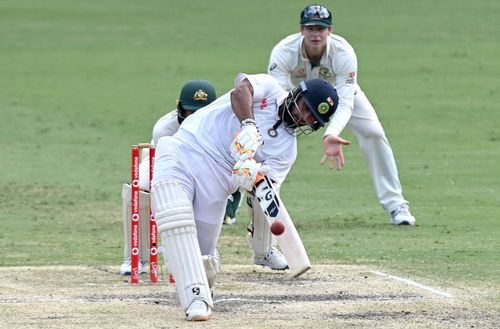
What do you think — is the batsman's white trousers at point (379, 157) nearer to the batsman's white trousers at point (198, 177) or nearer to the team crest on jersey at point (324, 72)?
the team crest on jersey at point (324, 72)

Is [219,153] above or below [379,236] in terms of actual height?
above

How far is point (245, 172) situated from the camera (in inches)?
303

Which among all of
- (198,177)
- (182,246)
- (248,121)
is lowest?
(182,246)

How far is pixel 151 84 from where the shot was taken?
1044 inches

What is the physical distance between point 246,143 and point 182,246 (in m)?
0.73

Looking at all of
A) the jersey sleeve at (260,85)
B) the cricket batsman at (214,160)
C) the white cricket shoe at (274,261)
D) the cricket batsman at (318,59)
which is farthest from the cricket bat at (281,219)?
the cricket batsman at (318,59)

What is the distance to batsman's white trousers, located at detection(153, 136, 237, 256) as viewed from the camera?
8047mm

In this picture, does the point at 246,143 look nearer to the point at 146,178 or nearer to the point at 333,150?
the point at 333,150

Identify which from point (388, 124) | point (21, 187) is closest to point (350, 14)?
point (388, 124)

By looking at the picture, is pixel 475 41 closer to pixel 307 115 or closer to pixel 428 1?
pixel 428 1

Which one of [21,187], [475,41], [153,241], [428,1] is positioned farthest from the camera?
[428,1]

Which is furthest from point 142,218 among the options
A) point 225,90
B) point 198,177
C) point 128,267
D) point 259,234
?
point 225,90

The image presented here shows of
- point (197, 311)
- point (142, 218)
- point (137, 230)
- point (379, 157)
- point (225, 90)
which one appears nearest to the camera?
point (197, 311)

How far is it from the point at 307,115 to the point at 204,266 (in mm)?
1145
